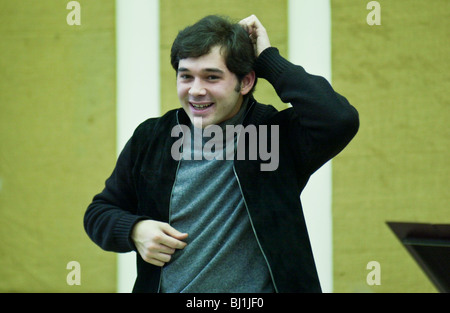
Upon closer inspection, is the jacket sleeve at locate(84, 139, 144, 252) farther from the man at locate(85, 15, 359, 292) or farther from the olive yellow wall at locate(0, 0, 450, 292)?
the olive yellow wall at locate(0, 0, 450, 292)

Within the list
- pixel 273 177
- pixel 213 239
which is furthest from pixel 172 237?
pixel 273 177

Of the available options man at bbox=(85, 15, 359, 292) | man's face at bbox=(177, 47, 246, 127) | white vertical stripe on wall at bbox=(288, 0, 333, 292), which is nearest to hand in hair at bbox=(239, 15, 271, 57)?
man at bbox=(85, 15, 359, 292)

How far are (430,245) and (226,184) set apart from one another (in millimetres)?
544

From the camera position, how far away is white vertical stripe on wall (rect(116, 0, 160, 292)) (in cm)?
249

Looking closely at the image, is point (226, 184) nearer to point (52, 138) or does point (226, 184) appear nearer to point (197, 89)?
point (197, 89)

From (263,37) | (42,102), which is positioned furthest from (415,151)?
(42,102)

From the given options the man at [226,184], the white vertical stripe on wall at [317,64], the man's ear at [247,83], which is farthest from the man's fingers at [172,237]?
the white vertical stripe on wall at [317,64]

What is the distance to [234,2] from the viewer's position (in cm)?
248

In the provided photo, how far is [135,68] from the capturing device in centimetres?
250

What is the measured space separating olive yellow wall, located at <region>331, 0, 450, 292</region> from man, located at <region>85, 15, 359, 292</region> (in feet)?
3.61

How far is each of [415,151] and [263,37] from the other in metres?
1.27

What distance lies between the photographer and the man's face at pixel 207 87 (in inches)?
53.9

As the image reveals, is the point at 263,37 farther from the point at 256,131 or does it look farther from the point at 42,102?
the point at 42,102

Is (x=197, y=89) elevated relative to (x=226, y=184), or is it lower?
elevated
